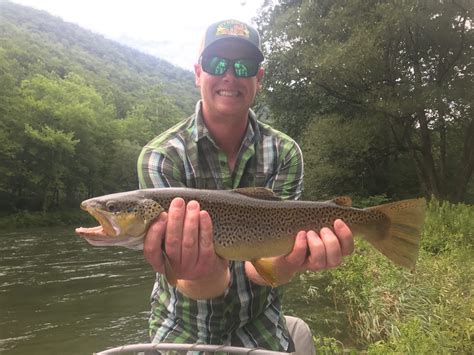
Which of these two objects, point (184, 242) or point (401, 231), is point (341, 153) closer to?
point (401, 231)

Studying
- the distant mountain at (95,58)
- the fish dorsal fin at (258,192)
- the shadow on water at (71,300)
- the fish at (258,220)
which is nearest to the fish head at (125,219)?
the fish at (258,220)

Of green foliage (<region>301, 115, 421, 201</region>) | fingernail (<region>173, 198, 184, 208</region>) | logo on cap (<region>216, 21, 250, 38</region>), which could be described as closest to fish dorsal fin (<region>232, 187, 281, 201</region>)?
fingernail (<region>173, 198, 184, 208</region>)

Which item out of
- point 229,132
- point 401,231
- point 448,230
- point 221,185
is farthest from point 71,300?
point 401,231

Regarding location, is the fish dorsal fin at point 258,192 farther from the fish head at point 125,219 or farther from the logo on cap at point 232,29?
the logo on cap at point 232,29

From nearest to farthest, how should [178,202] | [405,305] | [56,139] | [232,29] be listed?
[178,202] → [232,29] → [405,305] → [56,139]

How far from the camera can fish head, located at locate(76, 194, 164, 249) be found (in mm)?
2572

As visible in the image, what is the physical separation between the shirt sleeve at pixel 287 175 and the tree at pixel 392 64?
51.3 ft

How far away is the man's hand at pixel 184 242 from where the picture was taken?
2467mm

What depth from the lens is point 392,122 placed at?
76.1ft

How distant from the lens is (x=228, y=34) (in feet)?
10.4

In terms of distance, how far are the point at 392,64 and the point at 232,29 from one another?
59.3ft

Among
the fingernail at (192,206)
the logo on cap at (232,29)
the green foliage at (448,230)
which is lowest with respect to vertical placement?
the green foliage at (448,230)

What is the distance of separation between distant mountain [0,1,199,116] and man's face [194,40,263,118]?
300 ft

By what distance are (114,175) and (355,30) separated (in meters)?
41.9
